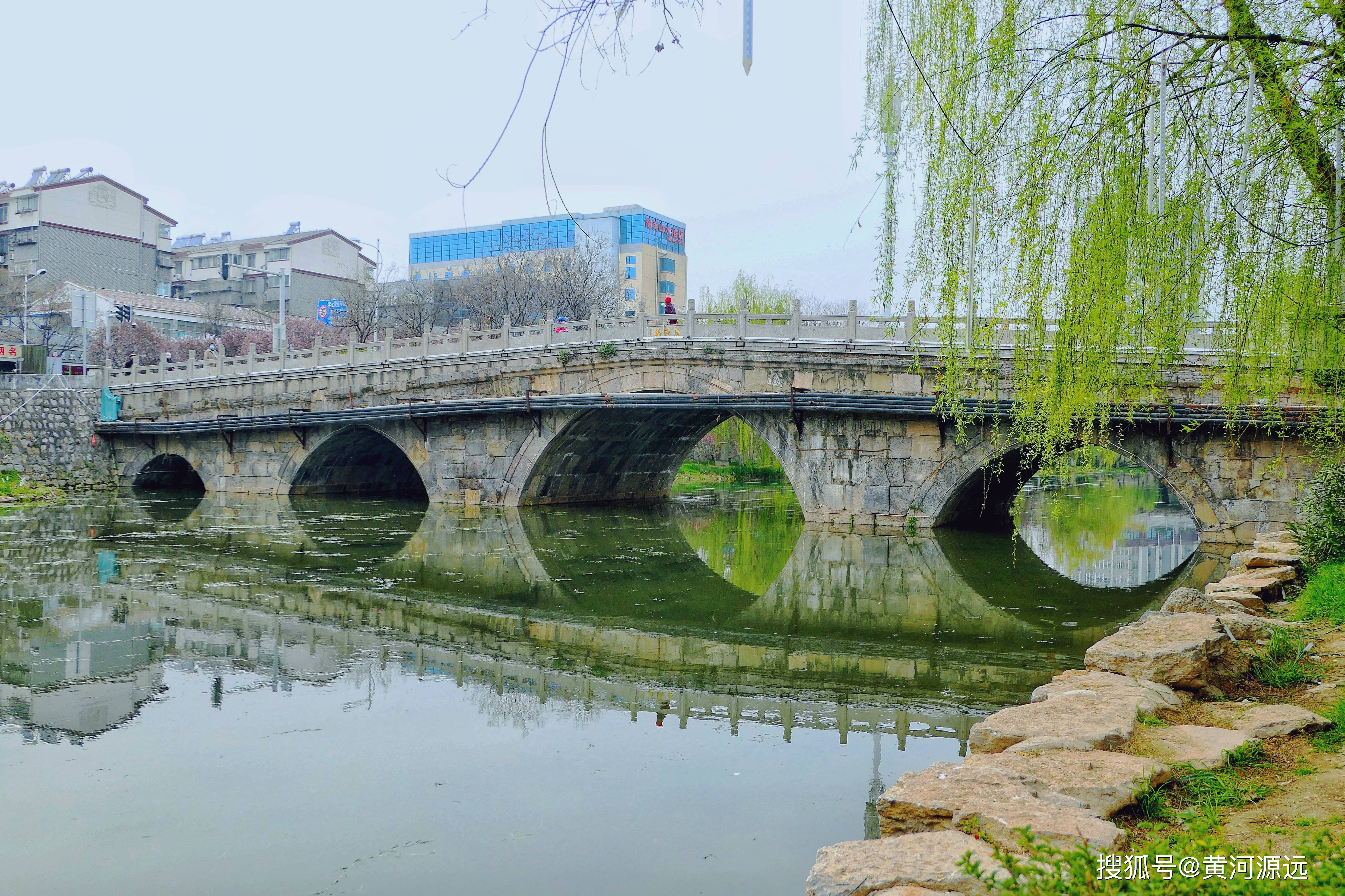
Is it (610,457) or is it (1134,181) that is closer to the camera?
(1134,181)

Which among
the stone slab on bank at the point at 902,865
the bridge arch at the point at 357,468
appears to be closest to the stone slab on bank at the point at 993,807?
the stone slab on bank at the point at 902,865

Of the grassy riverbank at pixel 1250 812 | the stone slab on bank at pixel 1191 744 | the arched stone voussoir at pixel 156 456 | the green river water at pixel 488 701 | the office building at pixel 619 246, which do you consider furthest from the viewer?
the office building at pixel 619 246

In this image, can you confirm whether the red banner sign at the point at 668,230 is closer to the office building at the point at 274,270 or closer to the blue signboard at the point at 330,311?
the office building at the point at 274,270

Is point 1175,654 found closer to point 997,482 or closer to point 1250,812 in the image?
point 1250,812

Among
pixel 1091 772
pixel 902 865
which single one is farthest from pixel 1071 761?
pixel 902 865

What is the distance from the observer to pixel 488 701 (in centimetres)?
693

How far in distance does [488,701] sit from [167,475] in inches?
1027

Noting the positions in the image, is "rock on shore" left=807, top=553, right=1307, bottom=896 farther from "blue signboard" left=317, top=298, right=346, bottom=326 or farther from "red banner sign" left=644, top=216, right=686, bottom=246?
"red banner sign" left=644, top=216, right=686, bottom=246

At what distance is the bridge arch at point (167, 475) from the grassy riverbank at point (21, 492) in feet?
9.10

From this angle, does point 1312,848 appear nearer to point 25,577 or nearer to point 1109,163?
point 1109,163

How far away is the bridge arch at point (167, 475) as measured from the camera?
2708 cm

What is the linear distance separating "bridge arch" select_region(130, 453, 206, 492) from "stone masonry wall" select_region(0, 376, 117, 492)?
942 millimetres

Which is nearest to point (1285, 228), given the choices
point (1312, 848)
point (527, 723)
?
point (1312, 848)

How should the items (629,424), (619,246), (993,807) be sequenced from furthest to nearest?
(619,246) < (629,424) < (993,807)
